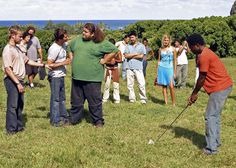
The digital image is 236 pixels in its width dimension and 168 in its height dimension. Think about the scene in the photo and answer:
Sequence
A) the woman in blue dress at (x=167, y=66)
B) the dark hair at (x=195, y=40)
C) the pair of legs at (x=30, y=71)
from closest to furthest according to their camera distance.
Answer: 1. the dark hair at (x=195, y=40)
2. the woman in blue dress at (x=167, y=66)
3. the pair of legs at (x=30, y=71)

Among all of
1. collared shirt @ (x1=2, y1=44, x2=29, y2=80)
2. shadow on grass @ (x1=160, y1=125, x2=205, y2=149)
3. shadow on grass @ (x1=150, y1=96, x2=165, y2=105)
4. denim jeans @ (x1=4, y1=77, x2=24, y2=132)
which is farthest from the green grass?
collared shirt @ (x1=2, y1=44, x2=29, y2=80)

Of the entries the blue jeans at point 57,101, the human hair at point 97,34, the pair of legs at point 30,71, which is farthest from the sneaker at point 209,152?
the pair of legs at point 30,71

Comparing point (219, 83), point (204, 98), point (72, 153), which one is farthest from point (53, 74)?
point (204, 98)

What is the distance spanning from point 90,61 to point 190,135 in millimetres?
2436

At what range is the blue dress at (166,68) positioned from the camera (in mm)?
11055

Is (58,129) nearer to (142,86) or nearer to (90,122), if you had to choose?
(90,122)

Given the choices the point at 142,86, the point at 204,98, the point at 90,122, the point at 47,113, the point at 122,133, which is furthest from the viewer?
the point at 204,98

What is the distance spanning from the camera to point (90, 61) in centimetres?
836

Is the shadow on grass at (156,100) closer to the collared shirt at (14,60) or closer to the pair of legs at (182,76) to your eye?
the pair of legs at (182,76)

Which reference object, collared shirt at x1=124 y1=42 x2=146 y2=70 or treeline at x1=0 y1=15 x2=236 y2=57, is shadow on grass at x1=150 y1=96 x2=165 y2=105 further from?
treeline at x1=0 y1=15 x2=236 y2=57

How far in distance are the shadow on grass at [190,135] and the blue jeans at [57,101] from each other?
211 cm

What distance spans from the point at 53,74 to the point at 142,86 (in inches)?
135

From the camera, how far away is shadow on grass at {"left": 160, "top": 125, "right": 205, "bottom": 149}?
768 cm

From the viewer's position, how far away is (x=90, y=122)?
911 centimetres
